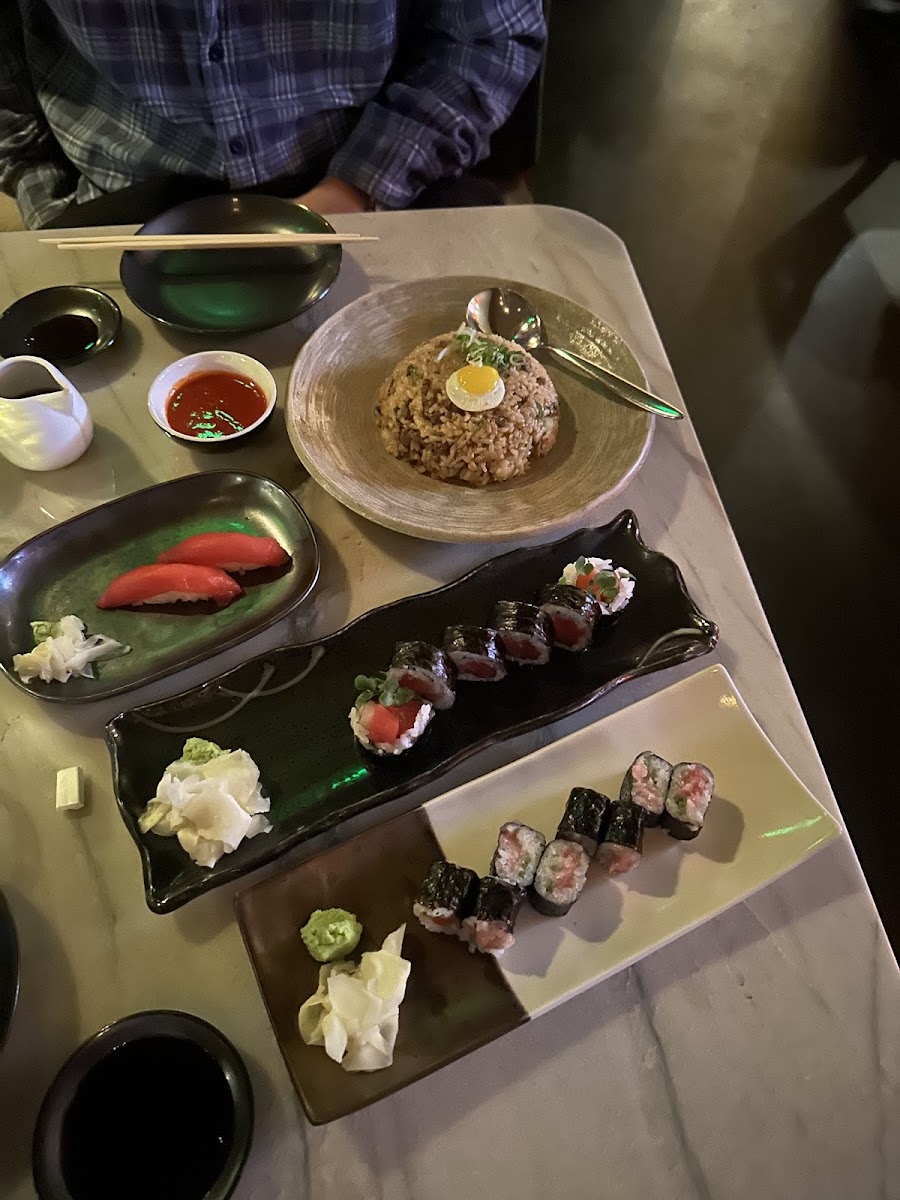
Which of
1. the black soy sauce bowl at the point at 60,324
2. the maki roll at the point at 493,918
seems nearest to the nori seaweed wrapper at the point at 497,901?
the maki roll at the point at 493,918

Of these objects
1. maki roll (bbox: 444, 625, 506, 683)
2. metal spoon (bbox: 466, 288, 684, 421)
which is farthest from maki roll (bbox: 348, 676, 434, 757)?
metal spoon (bbox: 466, 288, 684, 421)

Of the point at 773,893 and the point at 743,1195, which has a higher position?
the point at 773,893

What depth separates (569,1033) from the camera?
4.15ft

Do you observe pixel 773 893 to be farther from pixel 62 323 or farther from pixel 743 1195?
pixel 62 323

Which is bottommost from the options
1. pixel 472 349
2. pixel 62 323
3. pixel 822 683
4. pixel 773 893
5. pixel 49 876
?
pixel 822 683

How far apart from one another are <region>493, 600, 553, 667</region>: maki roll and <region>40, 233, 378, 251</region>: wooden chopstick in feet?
3.78

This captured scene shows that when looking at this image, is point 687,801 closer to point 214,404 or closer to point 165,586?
point 165,586

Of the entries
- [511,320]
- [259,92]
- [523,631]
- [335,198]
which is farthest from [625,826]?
[259,92]

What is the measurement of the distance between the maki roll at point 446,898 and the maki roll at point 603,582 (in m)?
0.62

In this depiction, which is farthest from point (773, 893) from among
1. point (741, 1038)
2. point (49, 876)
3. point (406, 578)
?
point (49, 876)

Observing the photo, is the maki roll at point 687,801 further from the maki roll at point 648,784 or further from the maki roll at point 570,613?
the maki roll at point 570,613

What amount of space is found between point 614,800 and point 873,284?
4.33 metres

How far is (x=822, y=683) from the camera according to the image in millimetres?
3184

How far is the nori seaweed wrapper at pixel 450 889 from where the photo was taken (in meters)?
1.26
